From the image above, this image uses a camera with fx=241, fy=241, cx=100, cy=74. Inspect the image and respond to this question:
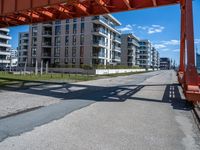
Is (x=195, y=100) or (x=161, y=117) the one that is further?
(x=195, y=100)

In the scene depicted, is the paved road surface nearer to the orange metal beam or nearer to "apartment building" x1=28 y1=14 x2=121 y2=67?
the orange metal beam

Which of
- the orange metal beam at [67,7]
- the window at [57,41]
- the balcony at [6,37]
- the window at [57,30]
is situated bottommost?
the orange metal beam at [67,7]

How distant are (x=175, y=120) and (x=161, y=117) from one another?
57 cm

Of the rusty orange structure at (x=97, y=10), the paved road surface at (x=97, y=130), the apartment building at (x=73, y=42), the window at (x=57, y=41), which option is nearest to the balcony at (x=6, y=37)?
the apartment building at (x=73, y=42)

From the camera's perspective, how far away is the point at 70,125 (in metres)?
6.99

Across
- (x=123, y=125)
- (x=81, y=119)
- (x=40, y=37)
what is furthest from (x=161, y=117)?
(x=40, y=37)

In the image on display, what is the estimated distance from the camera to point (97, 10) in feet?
56.9

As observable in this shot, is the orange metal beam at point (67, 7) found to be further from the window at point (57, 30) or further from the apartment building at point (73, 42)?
the window at point (57, 30)

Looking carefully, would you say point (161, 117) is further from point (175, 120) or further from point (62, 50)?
point (62, 50)

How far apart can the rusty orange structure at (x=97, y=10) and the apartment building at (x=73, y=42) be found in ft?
124

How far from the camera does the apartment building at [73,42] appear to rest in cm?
6059

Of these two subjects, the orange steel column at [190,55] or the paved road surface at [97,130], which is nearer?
the paved road surface at [97,130]

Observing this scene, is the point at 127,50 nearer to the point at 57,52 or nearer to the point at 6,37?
the point at 57,52

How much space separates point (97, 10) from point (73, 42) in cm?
4614
